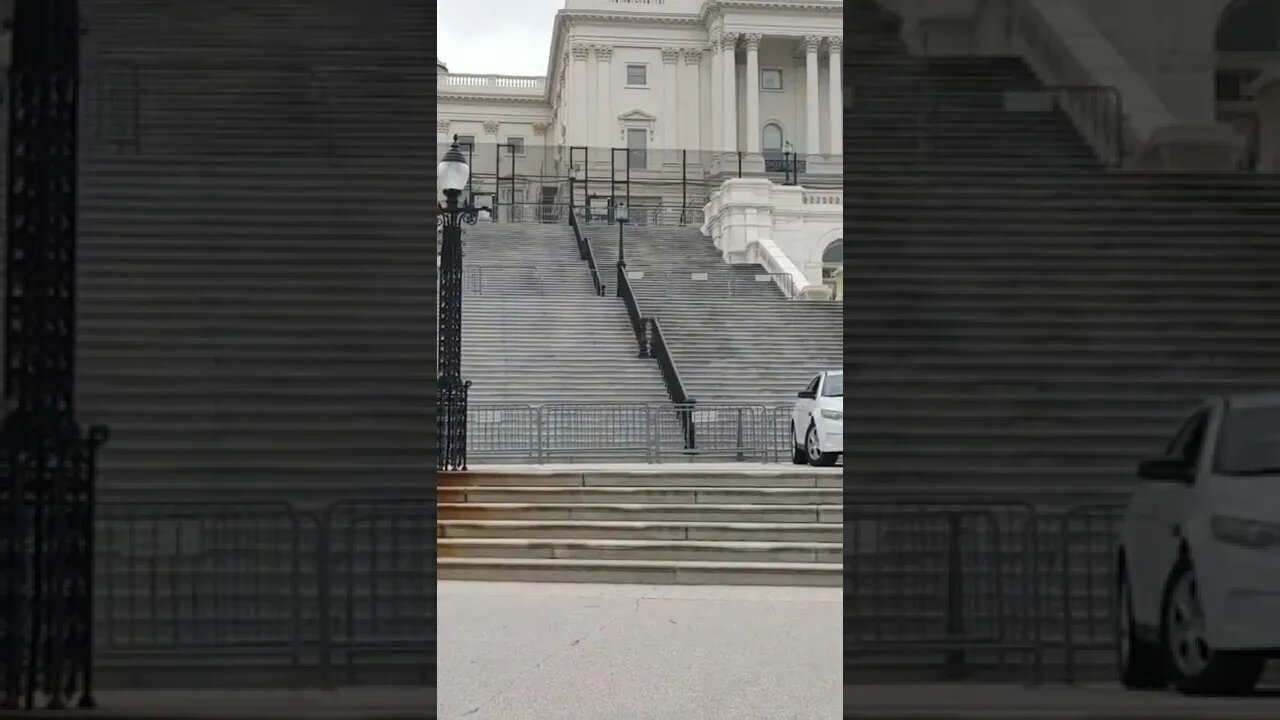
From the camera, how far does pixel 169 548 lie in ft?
17.8

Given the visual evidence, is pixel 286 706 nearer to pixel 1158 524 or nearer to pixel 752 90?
pixel 1158 524

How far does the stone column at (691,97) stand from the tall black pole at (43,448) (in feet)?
250

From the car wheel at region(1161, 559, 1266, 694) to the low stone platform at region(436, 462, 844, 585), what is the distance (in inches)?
306

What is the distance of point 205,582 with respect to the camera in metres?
5.48

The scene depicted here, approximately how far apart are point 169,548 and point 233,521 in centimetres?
27

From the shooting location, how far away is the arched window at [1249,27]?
543 cm

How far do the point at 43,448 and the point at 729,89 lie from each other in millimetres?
74988

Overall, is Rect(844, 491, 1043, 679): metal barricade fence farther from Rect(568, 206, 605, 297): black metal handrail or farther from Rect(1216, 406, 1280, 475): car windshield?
Rect(568, 206, 605, 297): black metal handrail

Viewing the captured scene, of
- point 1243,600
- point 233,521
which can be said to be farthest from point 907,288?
point 233,521

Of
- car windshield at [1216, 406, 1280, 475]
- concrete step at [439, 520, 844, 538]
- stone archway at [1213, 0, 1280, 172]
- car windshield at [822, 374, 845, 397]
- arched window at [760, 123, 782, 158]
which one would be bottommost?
concrete step at [439, 520, 844, 538]

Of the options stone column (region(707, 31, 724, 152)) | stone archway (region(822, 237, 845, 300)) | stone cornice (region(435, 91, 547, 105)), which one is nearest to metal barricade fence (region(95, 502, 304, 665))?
stone archway (region(822, 237, 845, 300))

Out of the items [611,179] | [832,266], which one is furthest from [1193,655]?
[611,179]

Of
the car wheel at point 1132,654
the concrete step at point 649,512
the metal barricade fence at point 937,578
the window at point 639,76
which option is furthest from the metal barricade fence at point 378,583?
the window at point 639,76

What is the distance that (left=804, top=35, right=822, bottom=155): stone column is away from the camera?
256 ft
